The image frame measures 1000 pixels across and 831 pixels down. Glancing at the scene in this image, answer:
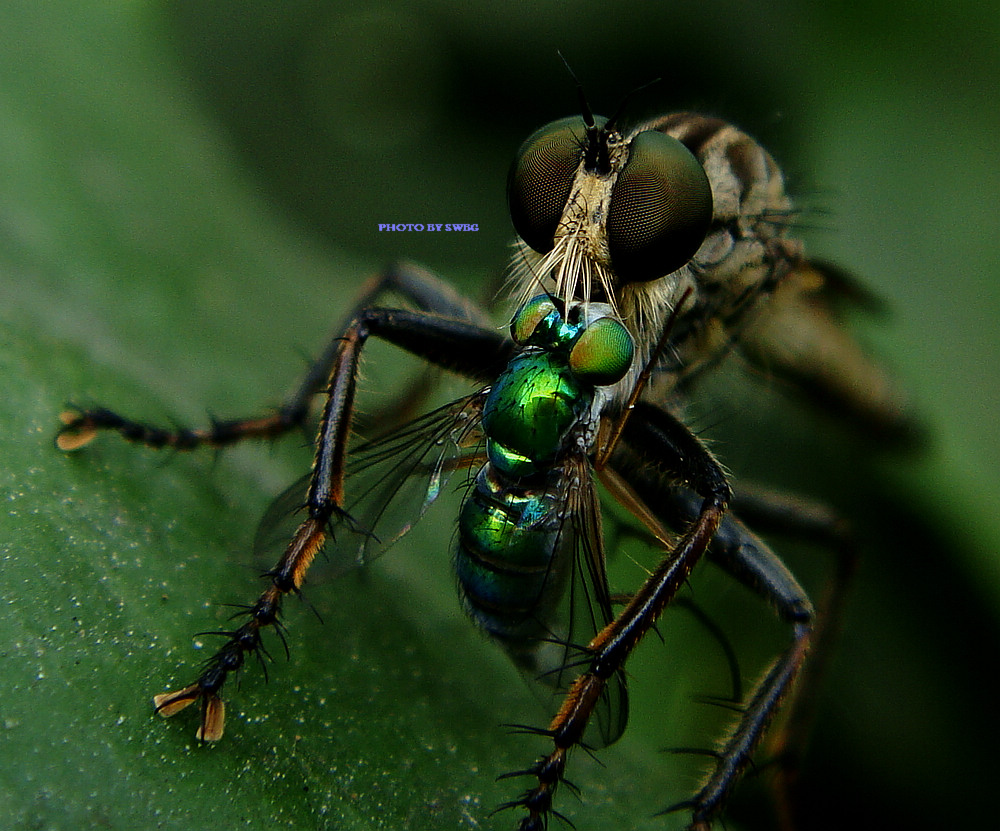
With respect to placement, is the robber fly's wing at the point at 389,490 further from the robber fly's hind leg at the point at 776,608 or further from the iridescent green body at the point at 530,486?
the robber fly's hind leg at the point at 776,608

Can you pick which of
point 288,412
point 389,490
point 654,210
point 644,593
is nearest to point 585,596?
point 644,593

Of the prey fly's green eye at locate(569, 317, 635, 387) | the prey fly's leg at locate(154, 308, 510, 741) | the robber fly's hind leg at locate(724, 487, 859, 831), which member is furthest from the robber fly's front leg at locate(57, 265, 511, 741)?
the robber fly's hind leg at locate(724, 487, 859, 831)

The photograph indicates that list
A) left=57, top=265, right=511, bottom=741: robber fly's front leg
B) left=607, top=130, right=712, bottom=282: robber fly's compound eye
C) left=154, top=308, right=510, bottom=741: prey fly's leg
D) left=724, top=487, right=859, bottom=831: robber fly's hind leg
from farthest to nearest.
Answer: left=724, top=487, right=859, bottom=831: robber fly's hind leg < left=607, top=130, right=712, bottom=282: robber fly's compound eye < left=57, top=265, right=511, bottom=741: robber fly's front leg < left=154, top=308, right=510, bottom=741: prey fly's leg

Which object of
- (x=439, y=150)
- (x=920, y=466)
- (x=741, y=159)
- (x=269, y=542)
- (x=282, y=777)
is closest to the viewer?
(x=282, y=777)

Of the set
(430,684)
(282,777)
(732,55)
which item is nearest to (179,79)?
(732,55)

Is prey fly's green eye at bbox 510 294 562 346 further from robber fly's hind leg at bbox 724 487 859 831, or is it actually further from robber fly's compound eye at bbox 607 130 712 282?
robber fly's hind leg at bbox 724 487 859 831

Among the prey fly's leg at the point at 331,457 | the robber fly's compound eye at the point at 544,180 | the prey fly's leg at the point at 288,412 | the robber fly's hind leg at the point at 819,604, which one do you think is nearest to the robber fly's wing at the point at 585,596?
the prey fly's leg at the point at 331,457

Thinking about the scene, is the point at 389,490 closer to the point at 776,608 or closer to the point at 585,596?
the point at 585,596

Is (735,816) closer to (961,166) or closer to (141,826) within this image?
(141,826)
